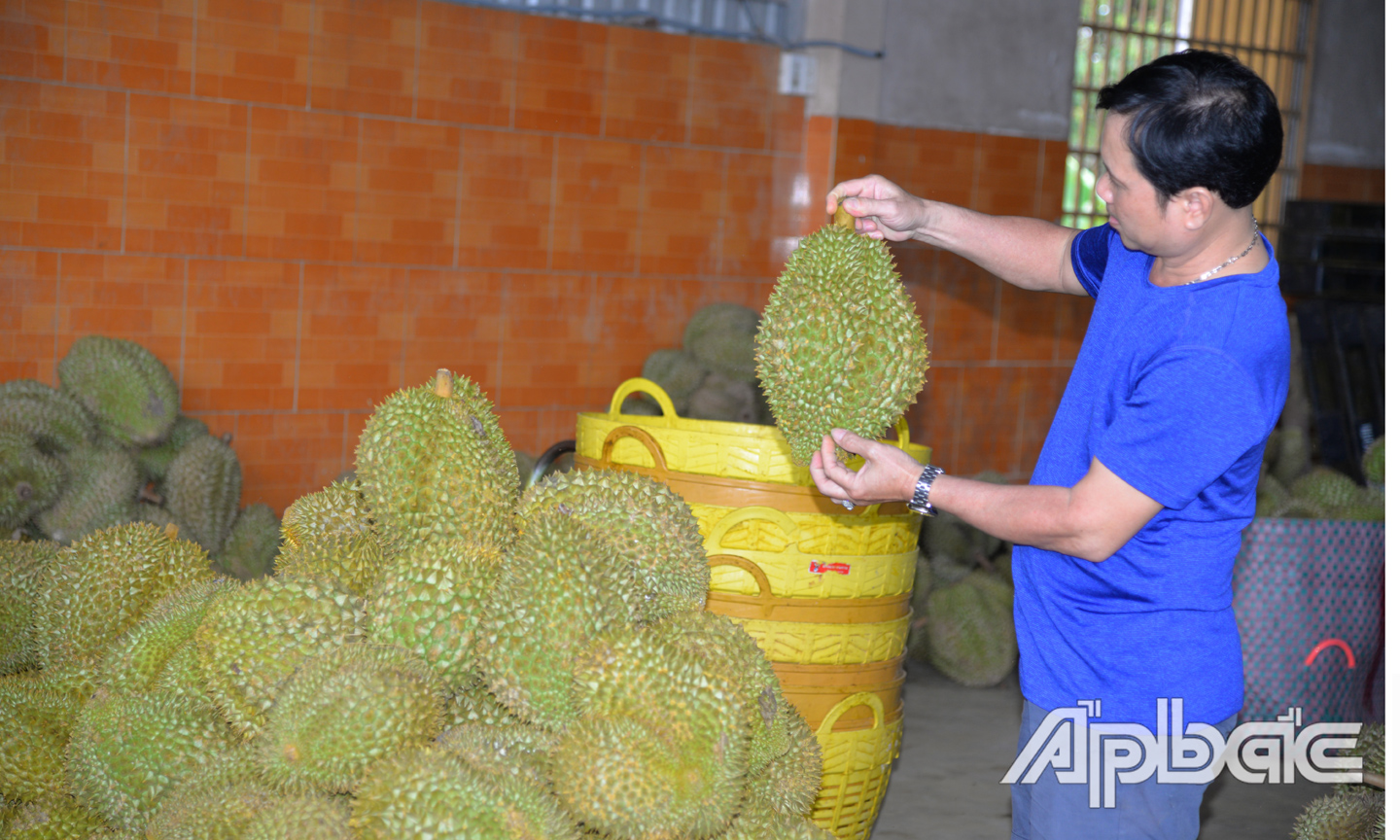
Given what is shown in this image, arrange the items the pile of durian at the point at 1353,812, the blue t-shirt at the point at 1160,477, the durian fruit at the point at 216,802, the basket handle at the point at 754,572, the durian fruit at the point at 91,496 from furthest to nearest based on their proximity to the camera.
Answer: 1. the durian fruit at the point at 91,496
2. the basket handle at the point at 754,572
3. the pile of durian at the point at 1353,812
4. the blue t-shirt at the point at 1160,477
5. the durian fruit at the point at 216,802

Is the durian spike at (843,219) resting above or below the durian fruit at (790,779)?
above

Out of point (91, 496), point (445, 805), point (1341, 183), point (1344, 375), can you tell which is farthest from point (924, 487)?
point (1341, 183)

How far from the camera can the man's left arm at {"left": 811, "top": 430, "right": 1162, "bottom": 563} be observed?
1.52 meters

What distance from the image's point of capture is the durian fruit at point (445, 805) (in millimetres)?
1264

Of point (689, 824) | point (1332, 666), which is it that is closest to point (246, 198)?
point (689, 824)

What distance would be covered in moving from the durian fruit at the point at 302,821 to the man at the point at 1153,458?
2.77 feet

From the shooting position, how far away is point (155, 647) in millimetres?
1706

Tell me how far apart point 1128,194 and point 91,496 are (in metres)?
2.97

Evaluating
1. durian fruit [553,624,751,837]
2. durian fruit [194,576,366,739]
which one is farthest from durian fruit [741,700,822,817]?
durian fruit [194,576,366,739]

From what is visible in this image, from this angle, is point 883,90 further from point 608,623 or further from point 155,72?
point 608,623

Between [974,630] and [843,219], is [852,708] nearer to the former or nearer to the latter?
[843,219]

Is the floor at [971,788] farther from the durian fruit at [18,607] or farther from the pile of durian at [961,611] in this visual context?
the durian fruit at [18,607]

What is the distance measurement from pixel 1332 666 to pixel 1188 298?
7.84ft

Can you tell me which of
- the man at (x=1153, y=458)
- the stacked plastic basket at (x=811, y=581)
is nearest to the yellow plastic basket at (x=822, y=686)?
the stacked plastic basket at (x=811, y=581)
